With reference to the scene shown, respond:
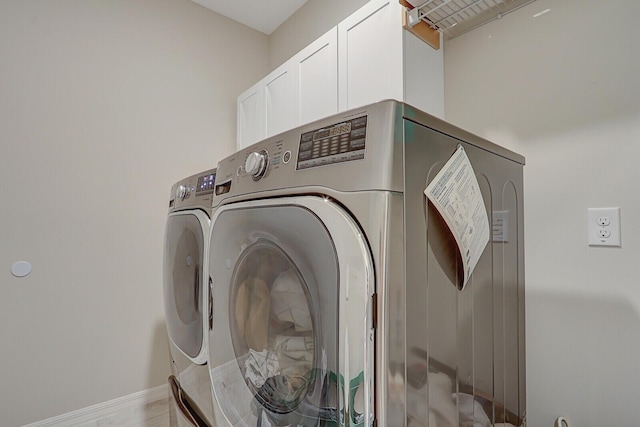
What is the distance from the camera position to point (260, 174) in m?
0.78

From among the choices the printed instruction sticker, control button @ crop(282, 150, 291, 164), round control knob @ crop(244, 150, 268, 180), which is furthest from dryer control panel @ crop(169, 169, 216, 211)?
the printed instruction sticker

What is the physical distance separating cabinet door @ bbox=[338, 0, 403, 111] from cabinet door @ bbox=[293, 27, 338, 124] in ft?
0.18

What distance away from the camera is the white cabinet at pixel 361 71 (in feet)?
4.25

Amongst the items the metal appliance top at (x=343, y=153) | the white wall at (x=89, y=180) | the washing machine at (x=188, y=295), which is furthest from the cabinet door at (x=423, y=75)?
the white wall at (x=89, y=180)

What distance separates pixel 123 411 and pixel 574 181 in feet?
8.08

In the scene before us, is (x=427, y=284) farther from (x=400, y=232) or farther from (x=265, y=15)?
(x=265, y=15)

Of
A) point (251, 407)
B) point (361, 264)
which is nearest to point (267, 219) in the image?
point (361, 264)

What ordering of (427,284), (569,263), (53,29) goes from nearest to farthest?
(427,284) < (569,263) < (53,29)

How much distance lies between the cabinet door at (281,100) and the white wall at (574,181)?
1.00 meters

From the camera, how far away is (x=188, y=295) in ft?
4.41

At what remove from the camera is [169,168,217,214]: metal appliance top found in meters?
1.23

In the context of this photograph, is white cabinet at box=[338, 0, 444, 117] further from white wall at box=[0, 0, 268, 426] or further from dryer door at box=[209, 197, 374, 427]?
white wall at box=[0, 0, 268, 426]

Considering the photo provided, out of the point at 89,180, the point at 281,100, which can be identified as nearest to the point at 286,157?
the point at 281,100

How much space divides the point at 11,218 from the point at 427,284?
6.68 ft
